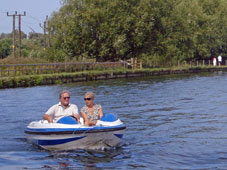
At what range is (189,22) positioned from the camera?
8462cm

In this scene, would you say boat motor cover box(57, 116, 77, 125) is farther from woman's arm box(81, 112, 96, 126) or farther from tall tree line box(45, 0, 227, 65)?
tall tree line box(45, 0, 227, 65)

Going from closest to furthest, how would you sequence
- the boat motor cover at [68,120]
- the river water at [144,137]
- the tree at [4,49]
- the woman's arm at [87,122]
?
the river water at [144,137], the boat motor cover at [68,120], the woman's arm at [87,122], the tree at [4,49]

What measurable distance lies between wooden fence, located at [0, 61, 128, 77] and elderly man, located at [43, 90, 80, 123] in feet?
102

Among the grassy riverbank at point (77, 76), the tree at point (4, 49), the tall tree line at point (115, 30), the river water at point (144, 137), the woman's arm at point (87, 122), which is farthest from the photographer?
the tree at point (4, 49)

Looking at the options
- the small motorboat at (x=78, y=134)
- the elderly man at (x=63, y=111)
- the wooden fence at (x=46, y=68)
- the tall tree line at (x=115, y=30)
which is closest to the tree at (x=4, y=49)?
the tall tree line at (x=115, y=30)

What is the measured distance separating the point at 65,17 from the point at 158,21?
1381 centimetres

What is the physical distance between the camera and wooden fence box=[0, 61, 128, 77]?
151 ft

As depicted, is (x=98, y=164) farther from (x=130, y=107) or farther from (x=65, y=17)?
(x=65, y=17)

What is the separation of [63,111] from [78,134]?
1.19 meters

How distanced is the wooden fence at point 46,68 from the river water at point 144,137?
15855 mm

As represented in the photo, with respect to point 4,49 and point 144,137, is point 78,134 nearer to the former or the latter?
point 144,137

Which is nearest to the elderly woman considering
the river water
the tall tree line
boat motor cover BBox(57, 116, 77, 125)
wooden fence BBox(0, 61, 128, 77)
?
boat motor cover BBox(57, 116, 77, 125)

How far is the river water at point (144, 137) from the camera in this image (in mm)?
12938

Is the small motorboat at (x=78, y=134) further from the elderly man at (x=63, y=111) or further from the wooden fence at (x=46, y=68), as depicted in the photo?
the wooden fence at (x=46, y=68)
